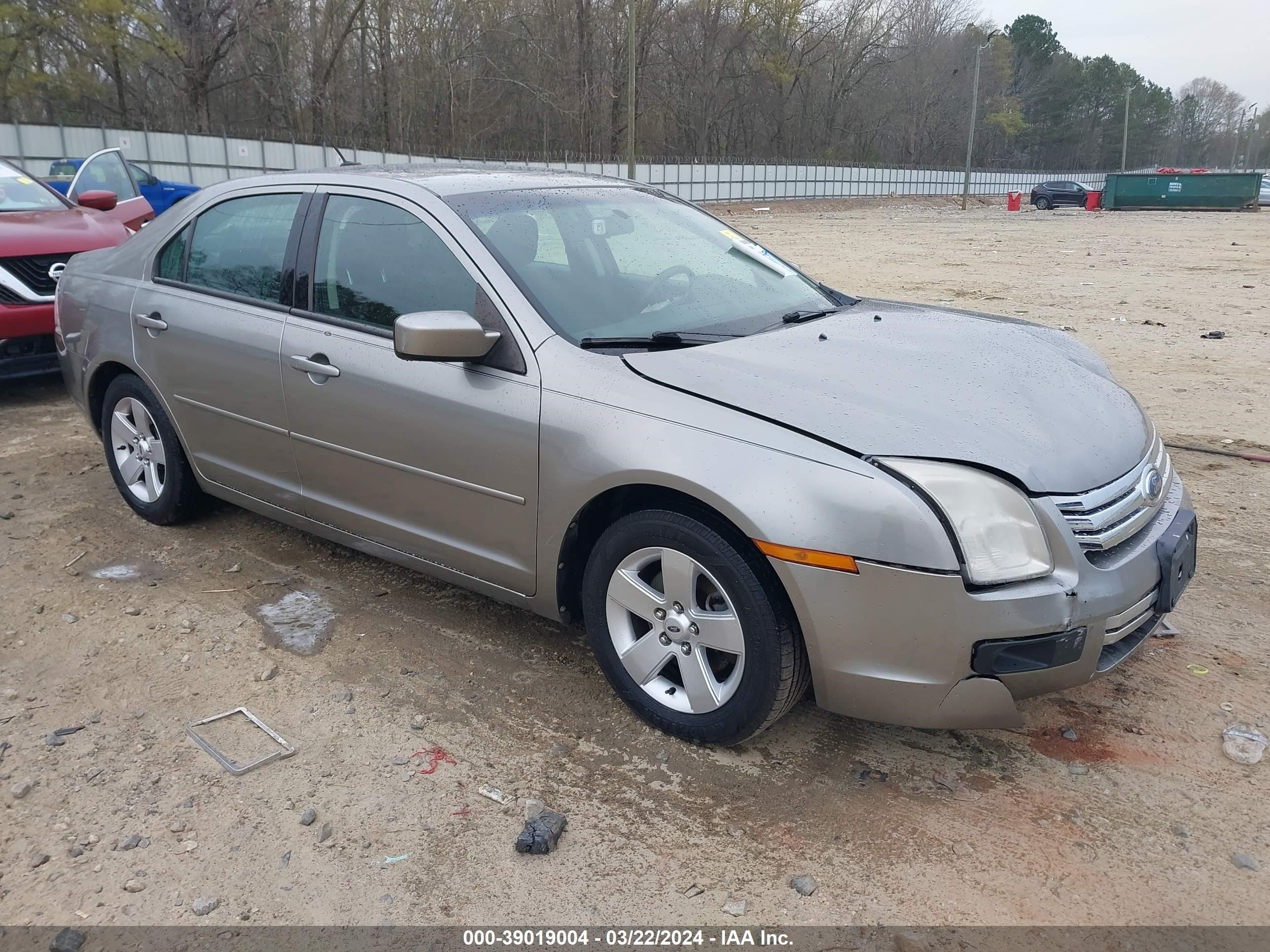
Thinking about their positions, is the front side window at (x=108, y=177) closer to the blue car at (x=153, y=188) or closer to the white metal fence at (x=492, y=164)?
the blue car at (x=153, y=188)

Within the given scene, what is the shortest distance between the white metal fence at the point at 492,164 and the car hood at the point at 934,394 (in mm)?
1582

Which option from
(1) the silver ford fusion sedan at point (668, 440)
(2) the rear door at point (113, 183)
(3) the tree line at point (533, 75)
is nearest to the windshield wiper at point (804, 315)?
(1) the silver ford fusion sedan at point (668, 440)

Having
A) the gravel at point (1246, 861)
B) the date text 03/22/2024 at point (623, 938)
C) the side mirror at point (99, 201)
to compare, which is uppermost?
the side mirror at point (99, 201)

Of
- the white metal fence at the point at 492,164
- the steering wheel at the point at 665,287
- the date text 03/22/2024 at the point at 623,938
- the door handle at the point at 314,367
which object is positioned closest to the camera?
the date text 03/22/2024 at the point at 623,938

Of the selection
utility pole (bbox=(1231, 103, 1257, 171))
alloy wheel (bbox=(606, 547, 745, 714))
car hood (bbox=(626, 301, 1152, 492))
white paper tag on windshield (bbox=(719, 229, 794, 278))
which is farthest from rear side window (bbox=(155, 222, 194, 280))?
utility pole (bbox=(1231, 103, 1257, 171))

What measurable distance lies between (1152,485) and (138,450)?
4336 mm

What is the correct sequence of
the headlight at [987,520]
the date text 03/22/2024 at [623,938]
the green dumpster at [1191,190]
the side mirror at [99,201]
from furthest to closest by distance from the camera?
1. the green dumpster at [1191,190]
2. the side mirror at [99,201]
3. the headlight at [987,520]
4. the date text 03/22/2024 at [623,938]

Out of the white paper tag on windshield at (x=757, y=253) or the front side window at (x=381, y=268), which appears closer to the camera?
the front side window at (x=381, y=268)

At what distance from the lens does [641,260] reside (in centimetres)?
367

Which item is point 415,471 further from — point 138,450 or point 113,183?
point 113,183

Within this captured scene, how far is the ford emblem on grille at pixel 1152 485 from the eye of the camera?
2930 millimetres

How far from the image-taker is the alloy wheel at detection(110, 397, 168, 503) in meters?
4.61

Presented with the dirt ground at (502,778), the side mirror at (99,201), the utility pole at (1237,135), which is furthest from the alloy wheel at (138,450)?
the utility pole at (1237,135)

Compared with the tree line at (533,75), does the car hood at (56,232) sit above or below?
below
